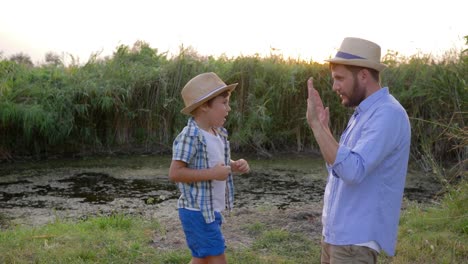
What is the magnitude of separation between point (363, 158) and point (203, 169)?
1.11 metres

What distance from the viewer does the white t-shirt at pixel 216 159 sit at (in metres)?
3.40

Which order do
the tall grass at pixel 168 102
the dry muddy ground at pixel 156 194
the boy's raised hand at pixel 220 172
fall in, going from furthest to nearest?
the tall grass at pixel 168 102 → the dry muddy ground at pixel 156 194 → the boy's raised hand at pixel 220 172

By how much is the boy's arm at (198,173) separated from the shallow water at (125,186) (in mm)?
3570

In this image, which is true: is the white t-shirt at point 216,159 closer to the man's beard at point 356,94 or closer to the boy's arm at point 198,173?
the boy's arm at point 198,173

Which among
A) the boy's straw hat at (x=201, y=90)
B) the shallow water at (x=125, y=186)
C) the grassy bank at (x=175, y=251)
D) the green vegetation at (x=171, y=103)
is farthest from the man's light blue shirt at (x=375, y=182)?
the green vegetation at (x=171, y=103)

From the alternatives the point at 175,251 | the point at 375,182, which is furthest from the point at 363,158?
the point at 175,251

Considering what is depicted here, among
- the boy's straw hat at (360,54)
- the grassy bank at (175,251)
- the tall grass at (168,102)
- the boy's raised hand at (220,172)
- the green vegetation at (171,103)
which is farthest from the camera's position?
the tall grass at (168,102)

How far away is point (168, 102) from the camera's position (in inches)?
463

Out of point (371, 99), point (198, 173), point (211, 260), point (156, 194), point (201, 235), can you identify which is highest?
point (371, 99)

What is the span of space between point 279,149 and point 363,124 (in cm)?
935

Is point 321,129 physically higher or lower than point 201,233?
higher

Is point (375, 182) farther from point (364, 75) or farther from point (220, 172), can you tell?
point (220, 172)

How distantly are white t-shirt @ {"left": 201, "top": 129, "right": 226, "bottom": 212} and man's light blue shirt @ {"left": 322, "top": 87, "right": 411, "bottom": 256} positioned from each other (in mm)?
918

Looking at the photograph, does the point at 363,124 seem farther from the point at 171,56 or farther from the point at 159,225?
the point at 171,56
